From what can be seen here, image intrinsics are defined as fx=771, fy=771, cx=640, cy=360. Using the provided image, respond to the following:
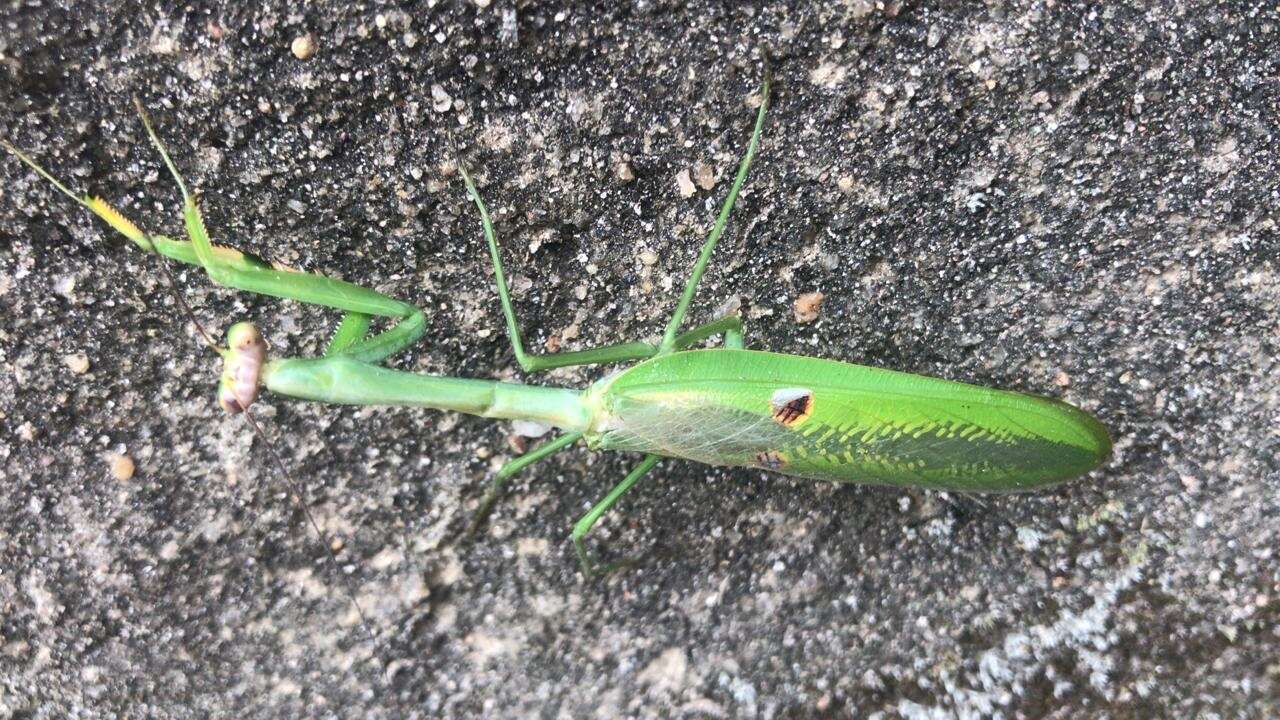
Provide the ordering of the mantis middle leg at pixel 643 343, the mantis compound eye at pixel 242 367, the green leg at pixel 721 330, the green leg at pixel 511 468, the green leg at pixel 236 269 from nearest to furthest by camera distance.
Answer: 1. the green leg at pixel 236 269
2. the mantis compound eye at pixel 242 367
3. the mantis middle leg at pixel 643 343
4. the green leg at pixel 721 330
5. the green leg at pixel 511 468

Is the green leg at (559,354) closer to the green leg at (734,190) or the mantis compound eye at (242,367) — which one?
the green leg at (734,190)

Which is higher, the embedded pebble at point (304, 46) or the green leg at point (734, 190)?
the embedded pebble at point (304, 46)

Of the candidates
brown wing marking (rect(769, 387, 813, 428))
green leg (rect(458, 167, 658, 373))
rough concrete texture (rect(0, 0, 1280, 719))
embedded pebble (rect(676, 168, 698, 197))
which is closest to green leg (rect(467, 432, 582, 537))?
rough concrete texture (rect(0, 0, 1280, 719))

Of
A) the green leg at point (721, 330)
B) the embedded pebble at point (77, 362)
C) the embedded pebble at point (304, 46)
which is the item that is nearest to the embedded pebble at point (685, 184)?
the green leg at point (721, 330)

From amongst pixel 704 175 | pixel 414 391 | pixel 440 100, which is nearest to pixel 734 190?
pixel 704 175

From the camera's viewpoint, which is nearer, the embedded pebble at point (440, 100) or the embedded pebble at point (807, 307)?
the embedded pebble at point (440, 100)

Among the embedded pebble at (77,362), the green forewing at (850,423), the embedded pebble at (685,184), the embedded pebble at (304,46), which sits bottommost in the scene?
the green forewing at (850,423)

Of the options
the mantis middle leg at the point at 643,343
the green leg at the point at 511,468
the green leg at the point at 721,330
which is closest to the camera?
the mantis middle leg at the point at 643,343

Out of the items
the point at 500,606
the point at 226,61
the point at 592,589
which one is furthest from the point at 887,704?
the point at 226,61
